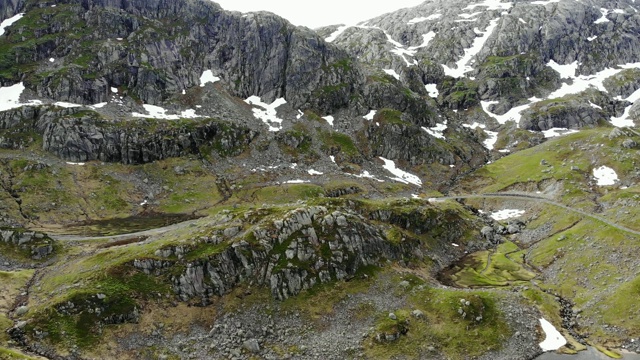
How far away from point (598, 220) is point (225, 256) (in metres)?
89.7

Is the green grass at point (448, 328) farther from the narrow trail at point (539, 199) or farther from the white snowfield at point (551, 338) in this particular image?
the narrow trail at point (539, 199)

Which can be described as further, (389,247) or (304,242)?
(389,247)

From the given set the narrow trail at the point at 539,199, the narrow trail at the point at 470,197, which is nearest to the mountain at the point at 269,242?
the narrow trail at the point at 539,199

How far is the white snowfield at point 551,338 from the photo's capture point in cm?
6421

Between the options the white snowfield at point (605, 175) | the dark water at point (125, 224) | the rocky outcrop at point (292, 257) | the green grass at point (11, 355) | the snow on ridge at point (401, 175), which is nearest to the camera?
the green grass at point (11, 355)

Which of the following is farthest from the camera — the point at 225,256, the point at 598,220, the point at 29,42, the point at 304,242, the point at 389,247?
the point at 29,42

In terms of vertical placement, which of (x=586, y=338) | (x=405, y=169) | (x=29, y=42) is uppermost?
(x=29, y=42)

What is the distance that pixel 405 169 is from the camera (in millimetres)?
196125

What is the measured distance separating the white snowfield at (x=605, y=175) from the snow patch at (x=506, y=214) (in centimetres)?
2996

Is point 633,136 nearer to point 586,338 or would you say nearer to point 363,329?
point 586,338

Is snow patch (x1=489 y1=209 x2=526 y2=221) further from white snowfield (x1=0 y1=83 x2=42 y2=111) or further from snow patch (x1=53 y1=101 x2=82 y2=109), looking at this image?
white snowfield (x1=0 y1=83 x2=42 y2=111)

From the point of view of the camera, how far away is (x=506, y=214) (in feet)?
456

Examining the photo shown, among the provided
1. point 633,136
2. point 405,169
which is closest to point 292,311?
point 405,169

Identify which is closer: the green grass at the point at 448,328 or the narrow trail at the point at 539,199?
the green grass at the point at 448,328
